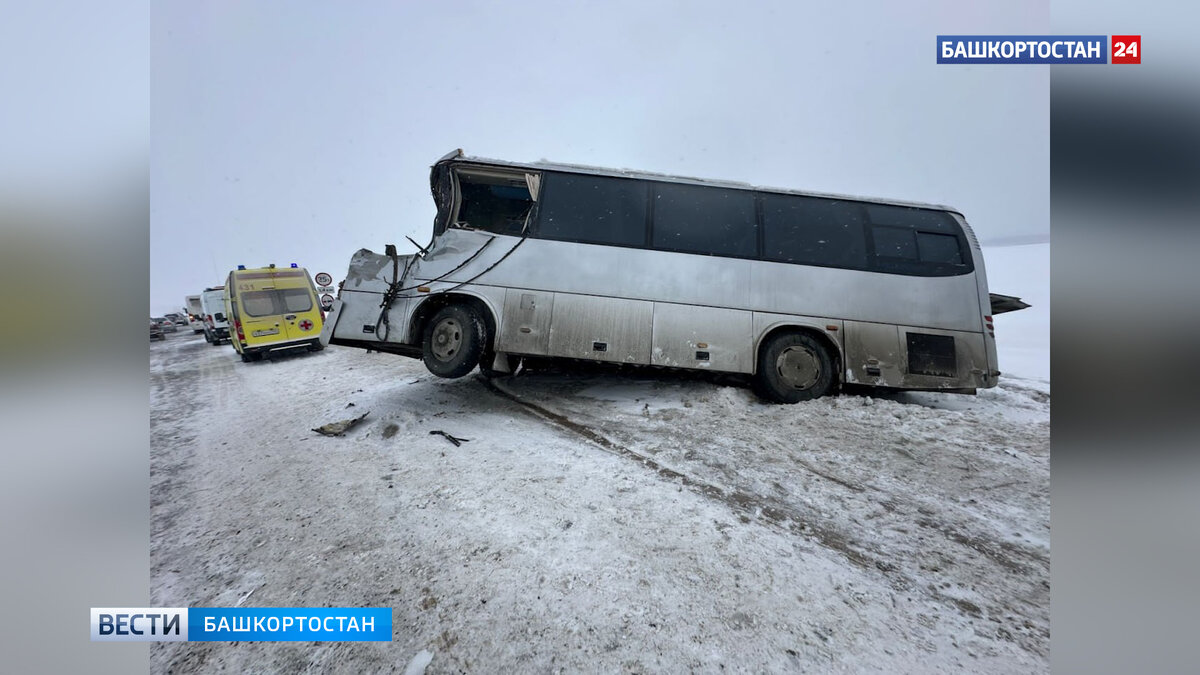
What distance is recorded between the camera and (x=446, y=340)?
4336mm

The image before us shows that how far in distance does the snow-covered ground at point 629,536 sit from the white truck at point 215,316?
13210 millimetres

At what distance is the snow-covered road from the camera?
53.9 inches

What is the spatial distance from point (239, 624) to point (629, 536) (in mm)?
1803

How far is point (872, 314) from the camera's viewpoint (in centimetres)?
450

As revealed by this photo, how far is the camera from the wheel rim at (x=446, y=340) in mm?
4309

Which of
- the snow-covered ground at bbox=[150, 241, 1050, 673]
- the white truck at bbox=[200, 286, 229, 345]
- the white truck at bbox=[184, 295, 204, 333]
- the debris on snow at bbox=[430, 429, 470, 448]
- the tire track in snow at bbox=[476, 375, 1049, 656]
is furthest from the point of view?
the white truck at bbox=[184, 295, 204, 333]

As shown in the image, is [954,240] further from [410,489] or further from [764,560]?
[410,489]

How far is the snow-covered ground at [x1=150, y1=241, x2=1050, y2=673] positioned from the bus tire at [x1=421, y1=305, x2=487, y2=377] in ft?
1.84

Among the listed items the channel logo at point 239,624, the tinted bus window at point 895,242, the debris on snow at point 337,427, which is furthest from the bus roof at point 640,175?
the channel logo at point 239,624

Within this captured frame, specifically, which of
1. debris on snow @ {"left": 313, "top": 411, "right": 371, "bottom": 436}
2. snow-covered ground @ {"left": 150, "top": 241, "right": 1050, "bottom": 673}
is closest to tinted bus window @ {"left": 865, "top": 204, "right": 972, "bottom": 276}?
snow-covered ground @ {"left": 150, "top": 241, "right": 1050, "bottom": 673}

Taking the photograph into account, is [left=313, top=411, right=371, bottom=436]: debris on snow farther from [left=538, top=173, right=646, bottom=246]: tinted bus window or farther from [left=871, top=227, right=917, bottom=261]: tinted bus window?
[left=871, top=227, right=917, bottom=261]: tinted bus window

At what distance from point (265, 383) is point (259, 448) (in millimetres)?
4283

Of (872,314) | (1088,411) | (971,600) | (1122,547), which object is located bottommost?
(971,600)

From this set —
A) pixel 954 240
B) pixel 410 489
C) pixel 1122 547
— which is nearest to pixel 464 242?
pixel 410 489
